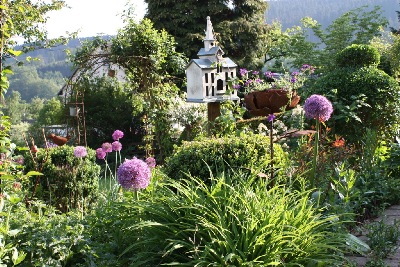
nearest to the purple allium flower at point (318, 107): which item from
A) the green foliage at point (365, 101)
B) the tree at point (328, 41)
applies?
the green foliage at point (365, 101)

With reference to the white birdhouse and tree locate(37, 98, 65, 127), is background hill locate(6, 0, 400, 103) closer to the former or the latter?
tree locate(37, 98, 65, 127)

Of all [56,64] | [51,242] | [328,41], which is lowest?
[51,242]

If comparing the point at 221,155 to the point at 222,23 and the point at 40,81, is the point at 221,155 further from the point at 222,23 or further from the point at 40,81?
the point at 40,81

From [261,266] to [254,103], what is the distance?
7.39 feet

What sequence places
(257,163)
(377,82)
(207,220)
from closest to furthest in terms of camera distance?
(207,220), (257,163), (377,82)

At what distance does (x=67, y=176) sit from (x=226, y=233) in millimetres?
4119

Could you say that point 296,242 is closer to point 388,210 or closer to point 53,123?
point 388,210

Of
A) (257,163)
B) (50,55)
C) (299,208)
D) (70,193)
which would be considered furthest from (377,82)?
(50,55)

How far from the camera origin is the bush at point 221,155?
4.07 meters

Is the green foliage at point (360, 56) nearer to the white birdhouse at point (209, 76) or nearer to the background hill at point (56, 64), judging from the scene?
the white birdhouse at point (209, 76)

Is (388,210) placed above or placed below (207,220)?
below

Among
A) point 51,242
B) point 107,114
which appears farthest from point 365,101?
point 107,114

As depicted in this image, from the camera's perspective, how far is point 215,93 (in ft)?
19.4

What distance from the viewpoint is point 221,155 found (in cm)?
405
